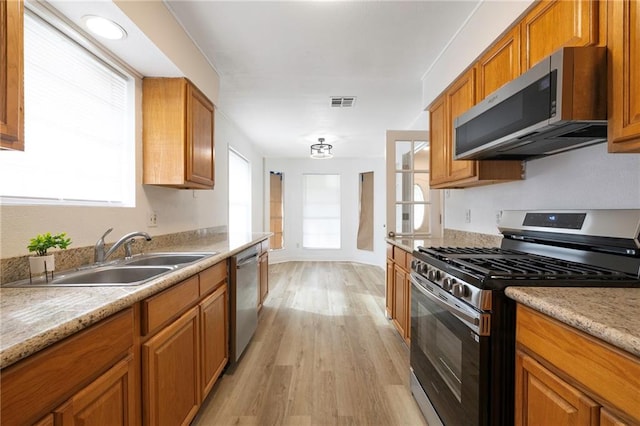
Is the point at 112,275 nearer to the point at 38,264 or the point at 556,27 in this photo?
the point at 38,264

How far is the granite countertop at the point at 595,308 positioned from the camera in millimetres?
675

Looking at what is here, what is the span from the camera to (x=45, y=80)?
57.7 inches

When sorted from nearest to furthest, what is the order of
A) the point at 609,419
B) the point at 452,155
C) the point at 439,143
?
the point at 609,419
the point at 452,155
the point at 439,143

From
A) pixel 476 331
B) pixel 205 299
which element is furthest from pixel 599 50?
pixel 205 299

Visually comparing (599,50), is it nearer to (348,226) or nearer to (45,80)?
(45,80)

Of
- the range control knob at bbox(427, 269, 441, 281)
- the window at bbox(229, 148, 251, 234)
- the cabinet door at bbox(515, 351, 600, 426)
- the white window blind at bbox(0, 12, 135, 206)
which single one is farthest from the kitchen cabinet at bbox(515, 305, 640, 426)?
the window at bbox(229, 148, 251, 234)

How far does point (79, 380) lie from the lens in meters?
0.81

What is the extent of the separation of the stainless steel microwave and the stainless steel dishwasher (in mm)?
1860

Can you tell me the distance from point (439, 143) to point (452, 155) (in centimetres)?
32

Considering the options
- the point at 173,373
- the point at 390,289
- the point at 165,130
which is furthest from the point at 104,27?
the point at 390,289

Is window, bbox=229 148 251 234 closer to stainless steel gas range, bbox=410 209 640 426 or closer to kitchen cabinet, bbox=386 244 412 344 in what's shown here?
kitchen cabinet, bbox=386 244 412 344

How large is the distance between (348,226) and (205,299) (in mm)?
5367

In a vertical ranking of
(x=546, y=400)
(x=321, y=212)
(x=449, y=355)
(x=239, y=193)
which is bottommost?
(x=449, y=355)

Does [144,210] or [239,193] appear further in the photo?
[239,193]
